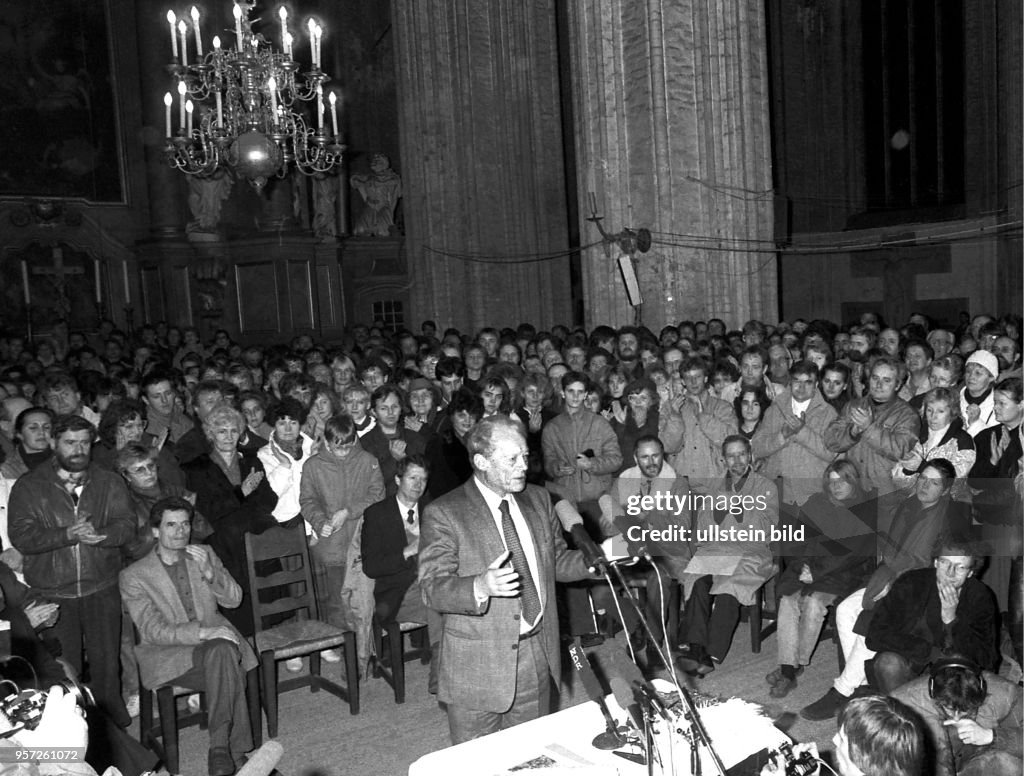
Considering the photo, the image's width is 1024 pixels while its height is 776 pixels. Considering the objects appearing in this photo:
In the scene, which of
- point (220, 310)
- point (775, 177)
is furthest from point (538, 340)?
point (775, 177)

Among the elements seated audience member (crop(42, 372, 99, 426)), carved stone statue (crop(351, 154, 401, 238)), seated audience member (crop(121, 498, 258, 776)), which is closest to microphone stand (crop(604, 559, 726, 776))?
seated audience member (crop(121, 498, 258, 776))

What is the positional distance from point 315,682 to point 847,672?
303 cm

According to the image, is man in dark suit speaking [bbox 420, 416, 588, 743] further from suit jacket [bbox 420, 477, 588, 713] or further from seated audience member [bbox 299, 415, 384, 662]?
seated audience member [bbox 299, 415, 384, 662]

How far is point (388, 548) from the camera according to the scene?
6.02m

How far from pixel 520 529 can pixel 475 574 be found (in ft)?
0.87

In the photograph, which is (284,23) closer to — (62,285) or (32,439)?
(32,439)

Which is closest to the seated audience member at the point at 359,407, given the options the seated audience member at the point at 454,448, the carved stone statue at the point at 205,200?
the seated audience member at the point at 454,448

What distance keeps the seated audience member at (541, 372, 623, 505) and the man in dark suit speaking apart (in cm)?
291

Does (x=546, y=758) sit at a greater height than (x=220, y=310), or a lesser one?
lesser

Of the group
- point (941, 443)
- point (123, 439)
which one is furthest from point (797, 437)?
point (123, 439)

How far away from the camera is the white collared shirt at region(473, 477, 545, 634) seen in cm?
400

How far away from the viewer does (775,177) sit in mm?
23422

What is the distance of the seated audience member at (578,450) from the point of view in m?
7.11

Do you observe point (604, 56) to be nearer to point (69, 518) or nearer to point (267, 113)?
point (267, 113)
